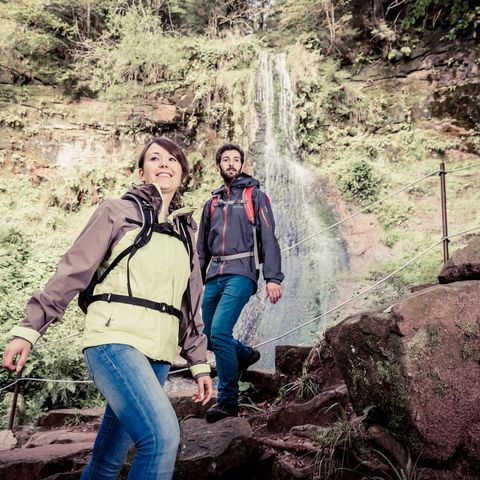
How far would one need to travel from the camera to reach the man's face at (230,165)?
13.5 ft

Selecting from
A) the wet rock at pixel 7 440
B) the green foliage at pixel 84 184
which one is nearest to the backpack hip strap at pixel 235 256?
the wet rock at pixel 7 440

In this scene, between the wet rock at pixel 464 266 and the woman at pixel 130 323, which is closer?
the woman at pixel 130 323

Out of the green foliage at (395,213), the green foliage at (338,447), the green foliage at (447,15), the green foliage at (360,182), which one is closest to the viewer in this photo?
the green foliage at (338,447)

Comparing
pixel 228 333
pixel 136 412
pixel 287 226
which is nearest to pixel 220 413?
pixel 228 333

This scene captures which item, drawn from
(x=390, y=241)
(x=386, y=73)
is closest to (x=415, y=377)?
(x=390, y=241)

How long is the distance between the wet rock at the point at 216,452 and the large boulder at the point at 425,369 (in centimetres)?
79

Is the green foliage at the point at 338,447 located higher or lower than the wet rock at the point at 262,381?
higher

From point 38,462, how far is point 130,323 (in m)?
2.15

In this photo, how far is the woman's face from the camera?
2.54 meters

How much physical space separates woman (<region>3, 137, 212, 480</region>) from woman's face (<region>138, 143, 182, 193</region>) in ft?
0.27

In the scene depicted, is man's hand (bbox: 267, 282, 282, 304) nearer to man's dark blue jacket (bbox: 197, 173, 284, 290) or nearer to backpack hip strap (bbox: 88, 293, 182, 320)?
man's dark blue jacket (bbox: 197, 173, 284, 290)

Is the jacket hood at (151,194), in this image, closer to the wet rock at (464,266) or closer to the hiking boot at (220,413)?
the hiking boot at (220,413)

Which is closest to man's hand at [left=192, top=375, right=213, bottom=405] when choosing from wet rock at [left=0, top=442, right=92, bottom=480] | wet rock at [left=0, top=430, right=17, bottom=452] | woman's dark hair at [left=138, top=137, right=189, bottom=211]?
woman's dark hair at [left=138, top=137, right=189, bottom=211]

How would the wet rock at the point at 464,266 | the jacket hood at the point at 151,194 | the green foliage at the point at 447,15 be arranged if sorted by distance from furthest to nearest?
the green foliage at the point at 447,15 < the wet rock at the point at 464,266 < the jacket hood at the point at 151,194
